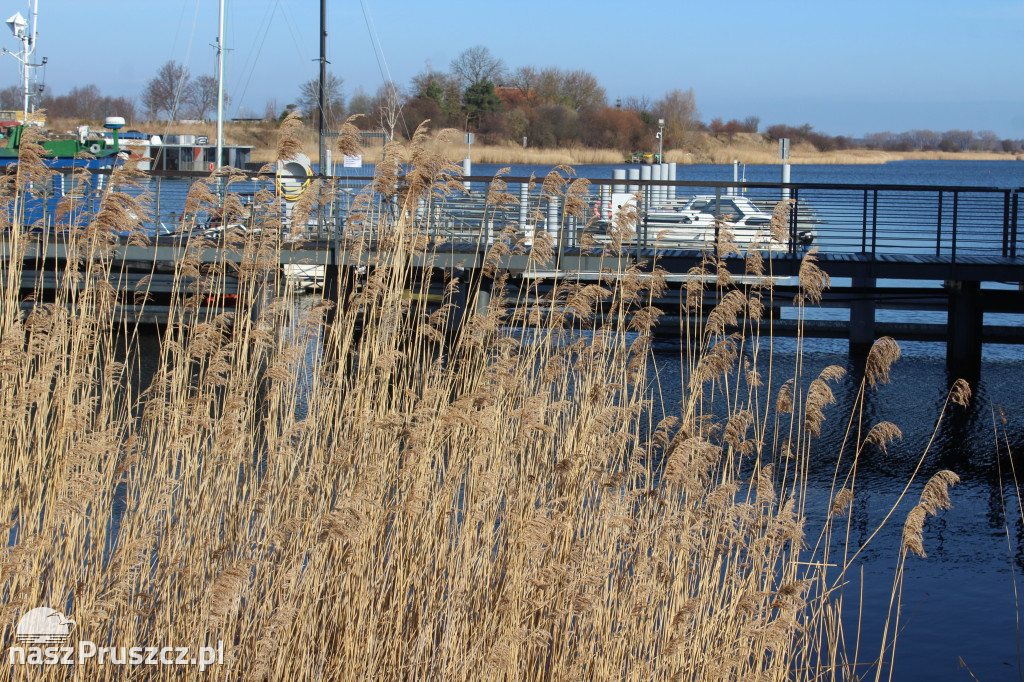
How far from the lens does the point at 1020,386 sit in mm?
11047

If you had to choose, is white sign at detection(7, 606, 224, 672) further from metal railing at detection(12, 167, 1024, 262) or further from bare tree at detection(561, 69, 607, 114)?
bare tree at detection(561, 69, 607, 114)

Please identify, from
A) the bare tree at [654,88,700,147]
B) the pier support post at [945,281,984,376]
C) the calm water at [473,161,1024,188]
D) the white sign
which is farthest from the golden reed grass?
the bare tree at [654,88,700,147]

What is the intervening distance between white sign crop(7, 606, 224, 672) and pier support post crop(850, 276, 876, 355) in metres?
11.1

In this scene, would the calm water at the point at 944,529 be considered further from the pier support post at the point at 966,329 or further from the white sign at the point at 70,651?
the white sign at the point at 70,651

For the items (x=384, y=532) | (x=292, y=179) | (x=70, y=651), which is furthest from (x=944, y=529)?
(x=292, y=179)

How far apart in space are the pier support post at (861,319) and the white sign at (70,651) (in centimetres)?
1110

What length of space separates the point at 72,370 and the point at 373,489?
4.61ft

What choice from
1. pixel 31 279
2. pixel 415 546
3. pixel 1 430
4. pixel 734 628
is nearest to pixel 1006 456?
pixel 734 628

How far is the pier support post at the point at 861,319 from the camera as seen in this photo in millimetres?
12715

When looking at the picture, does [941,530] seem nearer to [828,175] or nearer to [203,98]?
[203,98]

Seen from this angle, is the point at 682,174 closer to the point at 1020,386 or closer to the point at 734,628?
the point at 1020,386

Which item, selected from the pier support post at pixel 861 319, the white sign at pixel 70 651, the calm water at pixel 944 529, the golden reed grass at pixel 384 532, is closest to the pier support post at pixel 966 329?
the calm water at pixel 944 529

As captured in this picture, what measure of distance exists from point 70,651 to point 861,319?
11736 millimetres

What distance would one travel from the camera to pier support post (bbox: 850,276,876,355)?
1271cm
